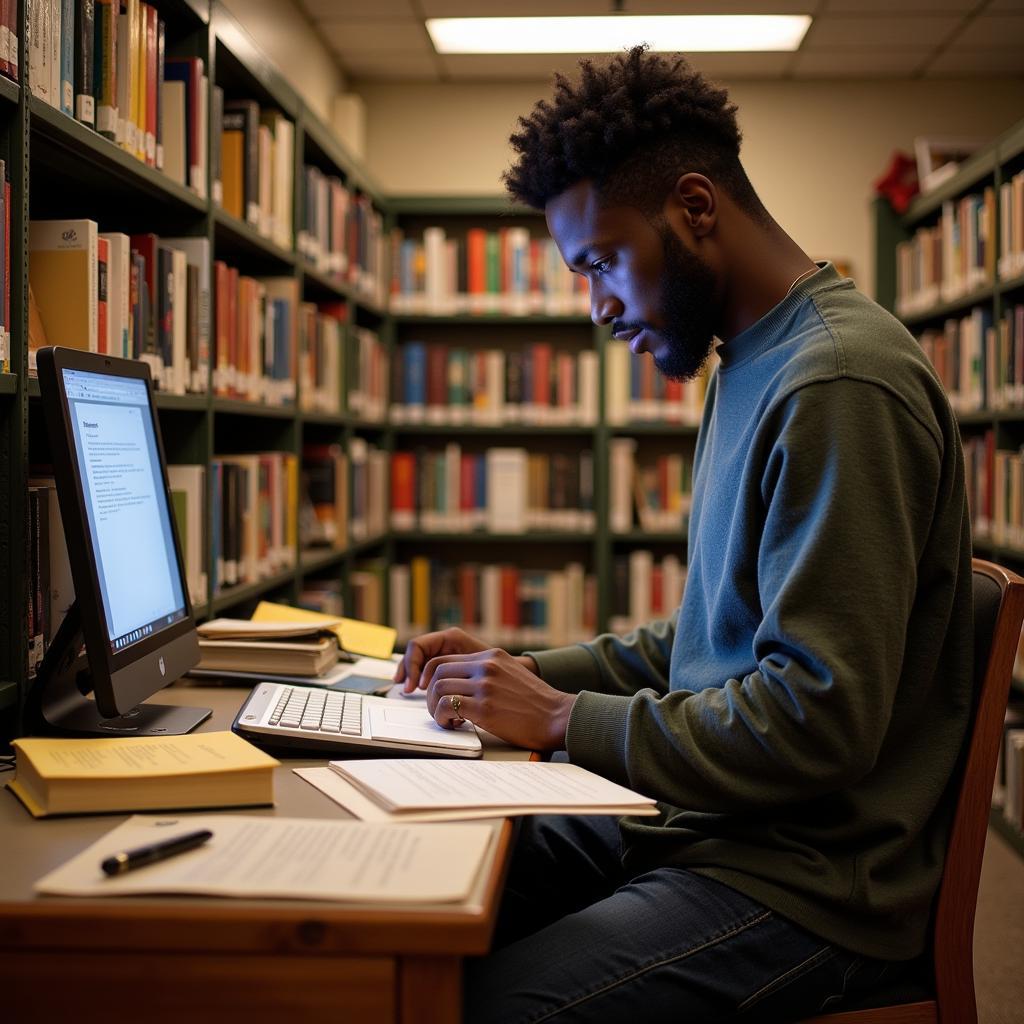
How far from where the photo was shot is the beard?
1.28m

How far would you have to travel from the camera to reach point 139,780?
972mm

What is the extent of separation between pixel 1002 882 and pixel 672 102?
7.79 feet

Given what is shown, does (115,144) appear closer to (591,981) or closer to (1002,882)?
(591,981)

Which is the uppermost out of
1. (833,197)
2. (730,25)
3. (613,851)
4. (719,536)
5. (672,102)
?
(730,25)

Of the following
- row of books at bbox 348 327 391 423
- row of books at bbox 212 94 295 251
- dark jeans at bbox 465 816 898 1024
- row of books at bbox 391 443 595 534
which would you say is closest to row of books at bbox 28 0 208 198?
row of books at bbox 212 94 295 251

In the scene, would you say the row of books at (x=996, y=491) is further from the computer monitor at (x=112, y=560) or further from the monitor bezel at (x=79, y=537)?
the monitor bezel at (x=79, y=537)

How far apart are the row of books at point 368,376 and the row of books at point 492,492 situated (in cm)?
29

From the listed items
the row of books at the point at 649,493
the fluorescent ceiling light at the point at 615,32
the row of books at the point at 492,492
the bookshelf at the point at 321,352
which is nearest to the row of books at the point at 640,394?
the bookshelf at the point at 321,352

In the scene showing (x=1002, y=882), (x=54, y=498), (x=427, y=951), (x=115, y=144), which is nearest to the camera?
(x=427, y=951)

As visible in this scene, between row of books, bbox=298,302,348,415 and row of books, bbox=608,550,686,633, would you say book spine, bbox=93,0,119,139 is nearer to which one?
row of books, bbox=298,302,348,415

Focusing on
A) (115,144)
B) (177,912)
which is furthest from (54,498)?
(177,912)

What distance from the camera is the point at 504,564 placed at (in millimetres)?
4578

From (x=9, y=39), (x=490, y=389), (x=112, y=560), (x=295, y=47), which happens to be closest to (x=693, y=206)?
(x=112, y=560)

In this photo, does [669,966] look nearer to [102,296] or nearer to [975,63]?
[102,296]
